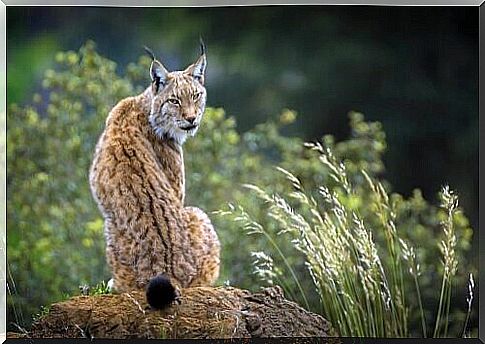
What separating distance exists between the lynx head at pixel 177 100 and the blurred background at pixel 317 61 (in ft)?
0.21

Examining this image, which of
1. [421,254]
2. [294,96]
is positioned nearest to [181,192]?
[294,96]

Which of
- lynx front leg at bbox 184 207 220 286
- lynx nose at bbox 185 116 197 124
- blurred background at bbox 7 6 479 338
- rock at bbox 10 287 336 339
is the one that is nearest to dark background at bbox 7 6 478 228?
blurred background at bbox 7 6 479 338

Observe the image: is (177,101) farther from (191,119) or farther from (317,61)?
(317,61)

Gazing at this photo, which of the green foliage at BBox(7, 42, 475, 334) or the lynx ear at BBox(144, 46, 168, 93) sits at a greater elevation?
the lynx ear at BBox(144, 46, 168, 93)

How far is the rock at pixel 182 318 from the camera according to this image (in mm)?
8531

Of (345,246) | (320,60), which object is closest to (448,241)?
(345,246)

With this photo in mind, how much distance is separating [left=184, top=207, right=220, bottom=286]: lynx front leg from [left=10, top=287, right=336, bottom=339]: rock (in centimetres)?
10

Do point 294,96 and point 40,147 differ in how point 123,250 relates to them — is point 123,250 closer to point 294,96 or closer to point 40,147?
point 40,147

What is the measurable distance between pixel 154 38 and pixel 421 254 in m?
2.05

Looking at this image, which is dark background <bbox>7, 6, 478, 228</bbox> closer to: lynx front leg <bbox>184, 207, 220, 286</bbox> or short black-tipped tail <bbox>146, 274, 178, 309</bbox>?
lynx front leg <bbox>184, 207, 220, 286</bbox>

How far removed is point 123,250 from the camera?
28.2ft

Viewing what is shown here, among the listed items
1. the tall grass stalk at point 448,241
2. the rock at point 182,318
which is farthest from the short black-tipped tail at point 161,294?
the tall grass stalk at point 448,241

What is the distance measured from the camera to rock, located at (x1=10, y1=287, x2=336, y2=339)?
853cm

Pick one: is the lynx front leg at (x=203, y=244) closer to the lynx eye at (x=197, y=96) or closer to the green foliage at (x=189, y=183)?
the green foliage at (x=189, y=183)
